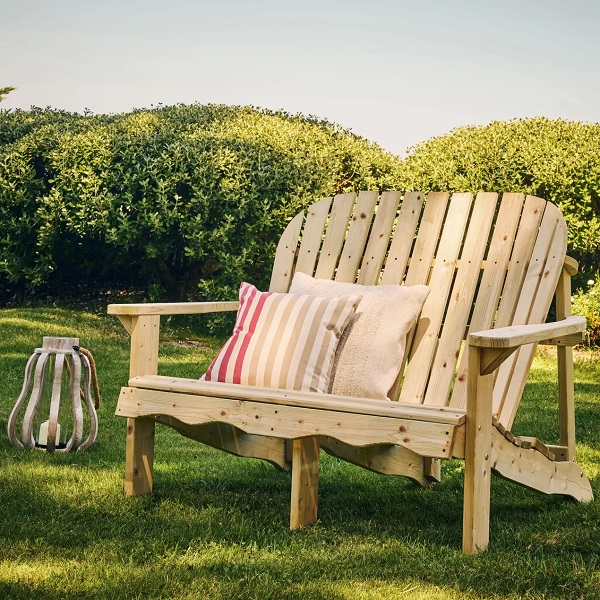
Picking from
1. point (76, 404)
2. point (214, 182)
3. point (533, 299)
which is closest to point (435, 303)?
point (533, 299)

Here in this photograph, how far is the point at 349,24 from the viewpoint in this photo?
7.83 m

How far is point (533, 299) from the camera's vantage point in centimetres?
316

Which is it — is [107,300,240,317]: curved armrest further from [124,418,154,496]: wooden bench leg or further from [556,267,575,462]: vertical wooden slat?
[556,267,575,462]: vertical wooden slat

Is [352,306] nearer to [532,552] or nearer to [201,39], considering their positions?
[532,552]

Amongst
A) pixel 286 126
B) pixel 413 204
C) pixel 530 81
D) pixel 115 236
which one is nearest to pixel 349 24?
pixel 286 126

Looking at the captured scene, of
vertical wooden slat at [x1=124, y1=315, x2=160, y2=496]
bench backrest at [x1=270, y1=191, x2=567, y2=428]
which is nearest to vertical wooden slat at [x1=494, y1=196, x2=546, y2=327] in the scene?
bench backrest at [x1=270, y1=191, x2=567, y2=428]

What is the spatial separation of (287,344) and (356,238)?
66 cm

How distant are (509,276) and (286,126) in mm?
4898

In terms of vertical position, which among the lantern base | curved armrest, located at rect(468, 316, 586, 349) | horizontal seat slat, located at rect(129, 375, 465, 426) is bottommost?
the lantern base

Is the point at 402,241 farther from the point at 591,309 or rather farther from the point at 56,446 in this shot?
the point at 591,309

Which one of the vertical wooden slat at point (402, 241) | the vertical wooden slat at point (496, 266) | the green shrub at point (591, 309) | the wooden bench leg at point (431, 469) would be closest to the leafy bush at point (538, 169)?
the green shrub at point (591, 309)

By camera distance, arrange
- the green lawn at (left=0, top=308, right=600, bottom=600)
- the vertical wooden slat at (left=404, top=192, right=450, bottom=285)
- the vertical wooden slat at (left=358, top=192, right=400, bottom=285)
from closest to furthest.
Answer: the green lawn at (left=0, top=308, right=600, bottom=600) → the vertical wooden slat at (left=404, top=192, right=450, bottom=285) → the vertical wooden slat at (left=358, top=192, right=400, bottom=285)

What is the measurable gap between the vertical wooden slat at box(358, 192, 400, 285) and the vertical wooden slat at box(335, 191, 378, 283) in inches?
1.1

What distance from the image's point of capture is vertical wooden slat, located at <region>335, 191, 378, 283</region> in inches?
143
